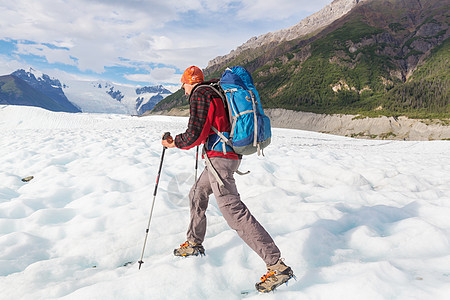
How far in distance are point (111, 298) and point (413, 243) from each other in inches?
169

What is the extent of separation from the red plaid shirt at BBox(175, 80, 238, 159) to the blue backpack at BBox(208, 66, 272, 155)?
0.08 m

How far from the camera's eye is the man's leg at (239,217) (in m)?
3.20

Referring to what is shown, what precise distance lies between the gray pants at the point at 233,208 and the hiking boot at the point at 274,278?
9 cm

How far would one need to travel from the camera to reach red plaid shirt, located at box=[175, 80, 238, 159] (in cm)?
332

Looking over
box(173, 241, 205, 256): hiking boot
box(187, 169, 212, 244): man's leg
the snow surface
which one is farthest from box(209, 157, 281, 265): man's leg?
box(173, 241, 205, 256): hiking boot

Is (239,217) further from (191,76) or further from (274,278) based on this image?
(191,76)

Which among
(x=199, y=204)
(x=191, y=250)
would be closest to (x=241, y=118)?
(x=199, y=204)

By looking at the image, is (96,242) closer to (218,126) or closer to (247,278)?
(247,278)

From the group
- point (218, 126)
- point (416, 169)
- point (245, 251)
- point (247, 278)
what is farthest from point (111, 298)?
point (416, 169)

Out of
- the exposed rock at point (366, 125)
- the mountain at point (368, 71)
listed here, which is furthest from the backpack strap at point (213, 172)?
the mountain at point (368, 71)

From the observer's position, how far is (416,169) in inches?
384

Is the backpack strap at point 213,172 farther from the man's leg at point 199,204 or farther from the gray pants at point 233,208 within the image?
the man's leg at point 199,204

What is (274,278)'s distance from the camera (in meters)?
3.10

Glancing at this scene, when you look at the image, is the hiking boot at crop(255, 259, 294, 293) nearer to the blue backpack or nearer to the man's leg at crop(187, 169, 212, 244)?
the man's leg at crop(187, 169, 212, 244)
